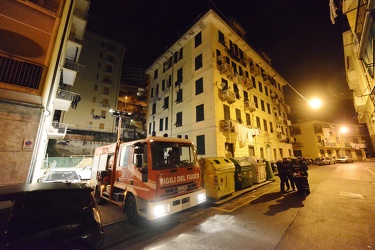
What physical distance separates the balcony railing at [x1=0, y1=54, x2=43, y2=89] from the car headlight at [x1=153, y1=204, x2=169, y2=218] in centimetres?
659

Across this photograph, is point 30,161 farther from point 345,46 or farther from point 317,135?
point 317,135

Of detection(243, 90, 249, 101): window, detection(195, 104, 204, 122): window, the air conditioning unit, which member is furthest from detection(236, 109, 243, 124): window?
detection(195, 104, 204, 122): window

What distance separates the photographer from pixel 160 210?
4.63 m

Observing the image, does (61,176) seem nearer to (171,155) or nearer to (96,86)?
(171,155)

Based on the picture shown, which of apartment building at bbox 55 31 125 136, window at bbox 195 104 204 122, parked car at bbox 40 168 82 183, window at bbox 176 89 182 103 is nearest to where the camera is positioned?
parked car at bbox 40 168 82 183

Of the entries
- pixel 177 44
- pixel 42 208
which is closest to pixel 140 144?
pixel 42 208

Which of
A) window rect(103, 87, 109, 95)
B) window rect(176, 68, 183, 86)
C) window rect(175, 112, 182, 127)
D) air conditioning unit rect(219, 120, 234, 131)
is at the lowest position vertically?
air conditioning unit rect(219, 120, 234, 131)

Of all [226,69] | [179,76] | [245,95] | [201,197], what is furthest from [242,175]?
[179,76]

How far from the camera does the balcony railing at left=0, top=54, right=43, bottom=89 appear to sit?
5727mm

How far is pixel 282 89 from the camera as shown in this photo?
107 feet

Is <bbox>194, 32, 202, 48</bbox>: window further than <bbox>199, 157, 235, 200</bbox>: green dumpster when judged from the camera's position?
Yes

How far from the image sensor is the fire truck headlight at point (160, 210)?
4.55m

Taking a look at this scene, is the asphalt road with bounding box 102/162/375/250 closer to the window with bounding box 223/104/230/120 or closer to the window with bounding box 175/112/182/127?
the window with bounding box 223/104/230/120

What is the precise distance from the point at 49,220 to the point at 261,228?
522cm
